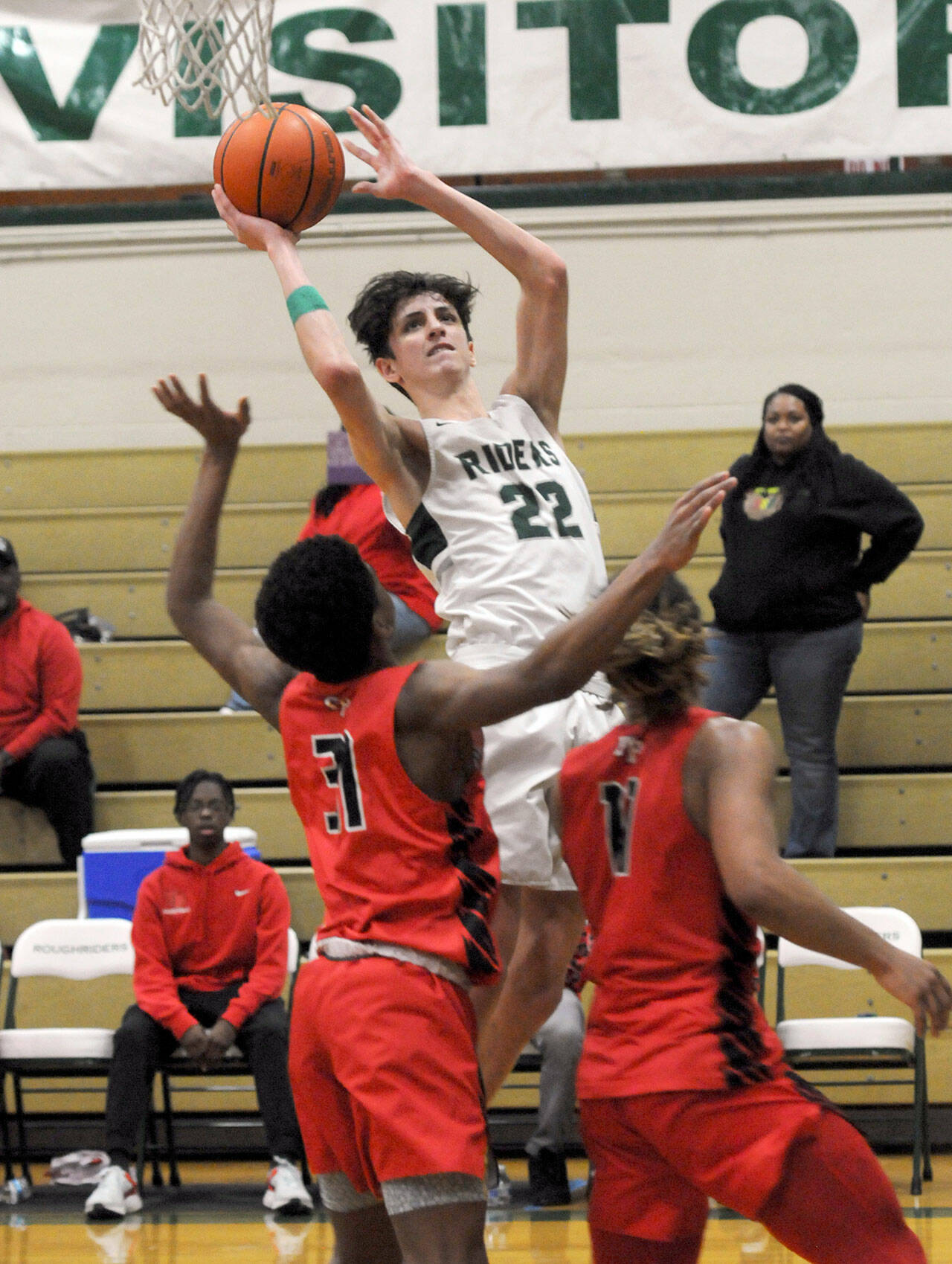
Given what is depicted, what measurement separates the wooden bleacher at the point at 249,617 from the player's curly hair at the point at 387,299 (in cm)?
338

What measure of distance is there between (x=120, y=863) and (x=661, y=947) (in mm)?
4416

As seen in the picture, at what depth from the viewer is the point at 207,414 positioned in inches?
126

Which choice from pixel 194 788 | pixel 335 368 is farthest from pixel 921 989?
pixel 194 788

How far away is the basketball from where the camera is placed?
3676 millimetres

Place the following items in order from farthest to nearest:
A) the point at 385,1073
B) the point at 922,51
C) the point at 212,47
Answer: the point at 922,51 < the point at 212,47 < the point at 385,1073

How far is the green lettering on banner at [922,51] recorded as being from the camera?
830 centimetres

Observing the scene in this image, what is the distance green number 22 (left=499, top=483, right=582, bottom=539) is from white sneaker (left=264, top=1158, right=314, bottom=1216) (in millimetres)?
2854

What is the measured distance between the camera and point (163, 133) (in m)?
8.53

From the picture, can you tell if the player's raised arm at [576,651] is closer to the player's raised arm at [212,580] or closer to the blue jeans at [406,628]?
the player's raised arm at [212,580]

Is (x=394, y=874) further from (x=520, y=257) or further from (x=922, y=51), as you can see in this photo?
(x=922, y=51)

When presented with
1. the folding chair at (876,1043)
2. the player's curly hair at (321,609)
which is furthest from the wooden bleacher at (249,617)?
the player's curly hair at (321,609)

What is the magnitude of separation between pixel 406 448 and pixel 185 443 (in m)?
6.06

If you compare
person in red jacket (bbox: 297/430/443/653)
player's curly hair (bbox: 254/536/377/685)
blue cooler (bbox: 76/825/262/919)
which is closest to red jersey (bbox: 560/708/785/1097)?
player's curly hair (bbox: 254/536/377/685)

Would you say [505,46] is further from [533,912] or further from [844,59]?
[533,912]
